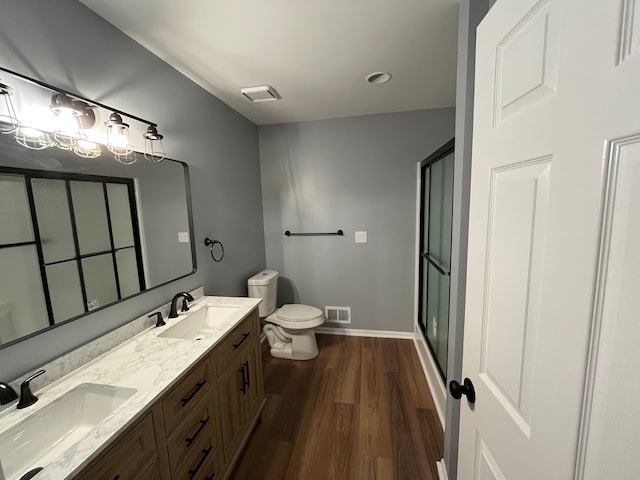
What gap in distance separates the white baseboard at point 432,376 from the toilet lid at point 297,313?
40.8 inches

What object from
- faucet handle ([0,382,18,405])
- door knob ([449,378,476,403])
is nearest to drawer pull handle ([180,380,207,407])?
faucet handle ([0,382,18,405])

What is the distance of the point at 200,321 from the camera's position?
170 centimetres

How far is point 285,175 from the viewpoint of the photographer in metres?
2.87

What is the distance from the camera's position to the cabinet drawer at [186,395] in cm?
100

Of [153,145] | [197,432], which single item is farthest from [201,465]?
[153,145]

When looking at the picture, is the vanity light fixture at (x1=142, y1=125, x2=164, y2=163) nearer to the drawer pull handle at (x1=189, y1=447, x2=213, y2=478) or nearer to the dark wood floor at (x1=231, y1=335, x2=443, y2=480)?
the drawer pull handle at (x1=189, y1=447, x2=213, y2=478)

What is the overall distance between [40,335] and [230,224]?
146cm

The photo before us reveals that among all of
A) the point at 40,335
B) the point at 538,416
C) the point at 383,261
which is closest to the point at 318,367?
the point at 383,261

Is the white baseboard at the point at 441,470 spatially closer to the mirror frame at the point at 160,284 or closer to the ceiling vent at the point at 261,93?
the mirror frame at the point at 160,284

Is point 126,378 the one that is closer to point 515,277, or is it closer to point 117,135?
point 117,135

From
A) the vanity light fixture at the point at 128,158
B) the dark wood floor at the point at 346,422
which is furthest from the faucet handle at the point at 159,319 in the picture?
the dark wood floor at the point at 346,422

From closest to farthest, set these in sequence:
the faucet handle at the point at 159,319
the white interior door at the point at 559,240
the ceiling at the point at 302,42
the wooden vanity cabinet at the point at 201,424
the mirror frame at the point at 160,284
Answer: the white interior door at the point at 559,240
the wooden vanity cabinet at the point at 201,424
the mirror frame at the point at 160,284
the ceiling at the point at 302,42
the faucet handle at the point at 159,319

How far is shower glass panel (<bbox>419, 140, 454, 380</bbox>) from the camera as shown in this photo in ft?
5.87

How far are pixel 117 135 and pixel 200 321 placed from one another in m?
1.15
